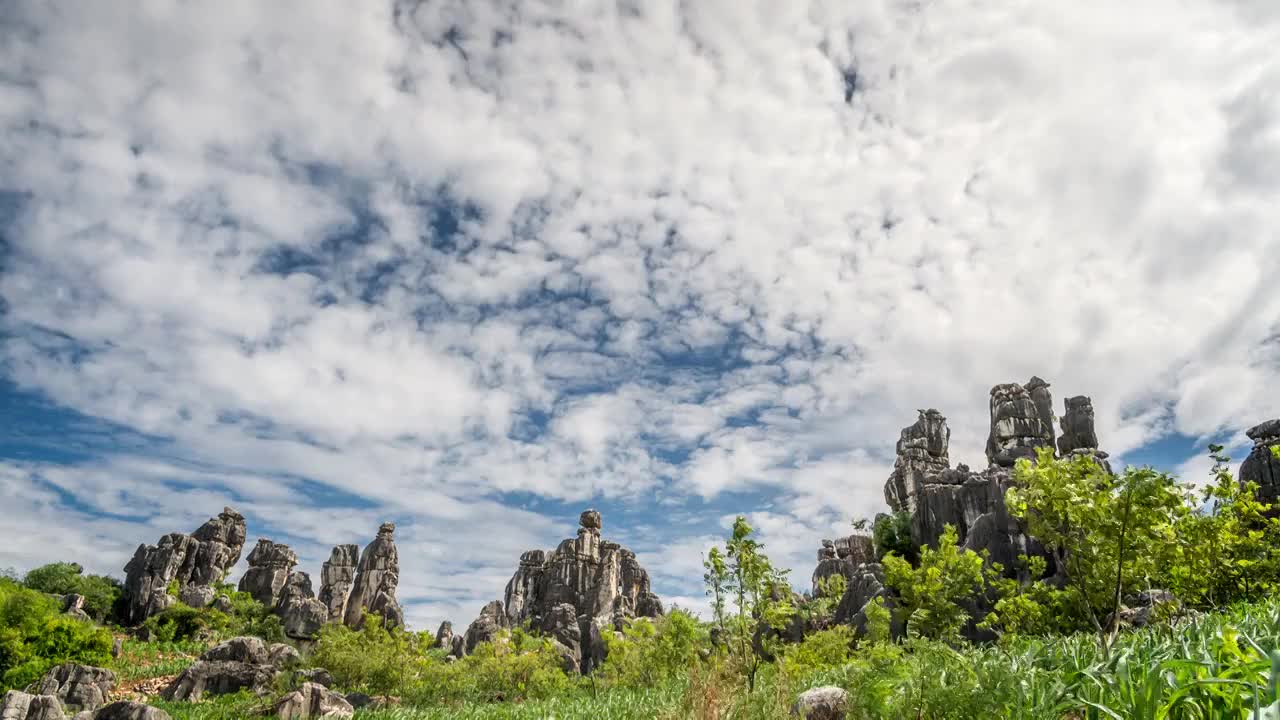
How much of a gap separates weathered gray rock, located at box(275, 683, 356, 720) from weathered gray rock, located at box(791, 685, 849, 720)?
13.3 meters

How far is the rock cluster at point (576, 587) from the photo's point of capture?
245 feet

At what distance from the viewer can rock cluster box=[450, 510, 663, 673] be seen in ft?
245

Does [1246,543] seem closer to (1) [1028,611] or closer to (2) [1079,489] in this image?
(1) [1028,611]

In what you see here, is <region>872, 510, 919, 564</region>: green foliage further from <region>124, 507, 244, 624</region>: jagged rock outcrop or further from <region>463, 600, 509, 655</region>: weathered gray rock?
<region>124, 507, 244, 624</region>: jagged rock outcrop

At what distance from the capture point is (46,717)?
19547 millimetres

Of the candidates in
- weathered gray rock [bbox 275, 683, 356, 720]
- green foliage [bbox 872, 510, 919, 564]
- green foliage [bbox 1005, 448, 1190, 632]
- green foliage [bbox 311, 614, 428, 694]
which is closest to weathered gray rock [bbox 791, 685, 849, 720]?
green foliage [bbox 1005, 448, 1190, 632]

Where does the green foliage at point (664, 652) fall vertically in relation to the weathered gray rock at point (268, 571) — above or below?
below

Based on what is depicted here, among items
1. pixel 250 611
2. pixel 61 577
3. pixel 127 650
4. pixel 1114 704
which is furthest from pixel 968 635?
pixel 61 577

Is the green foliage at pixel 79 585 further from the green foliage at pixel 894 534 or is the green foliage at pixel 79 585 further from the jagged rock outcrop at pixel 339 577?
the green foliage at pixel 894 534

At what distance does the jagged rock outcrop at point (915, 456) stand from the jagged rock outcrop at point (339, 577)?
56.5m

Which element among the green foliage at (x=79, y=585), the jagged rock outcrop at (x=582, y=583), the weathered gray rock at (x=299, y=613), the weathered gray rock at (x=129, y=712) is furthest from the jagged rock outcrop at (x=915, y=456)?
the green foliage at (x=79, y=585)

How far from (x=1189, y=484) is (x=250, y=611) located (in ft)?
217

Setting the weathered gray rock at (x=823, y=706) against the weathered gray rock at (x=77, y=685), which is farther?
the weathered gray rock at (x=77, y=685)

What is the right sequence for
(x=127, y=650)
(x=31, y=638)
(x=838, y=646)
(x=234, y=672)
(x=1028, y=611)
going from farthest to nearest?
(x=127, y=650), (x=31, y=638), (x=234, y=672), (x=838, y=646), (x=1028, y=611)
